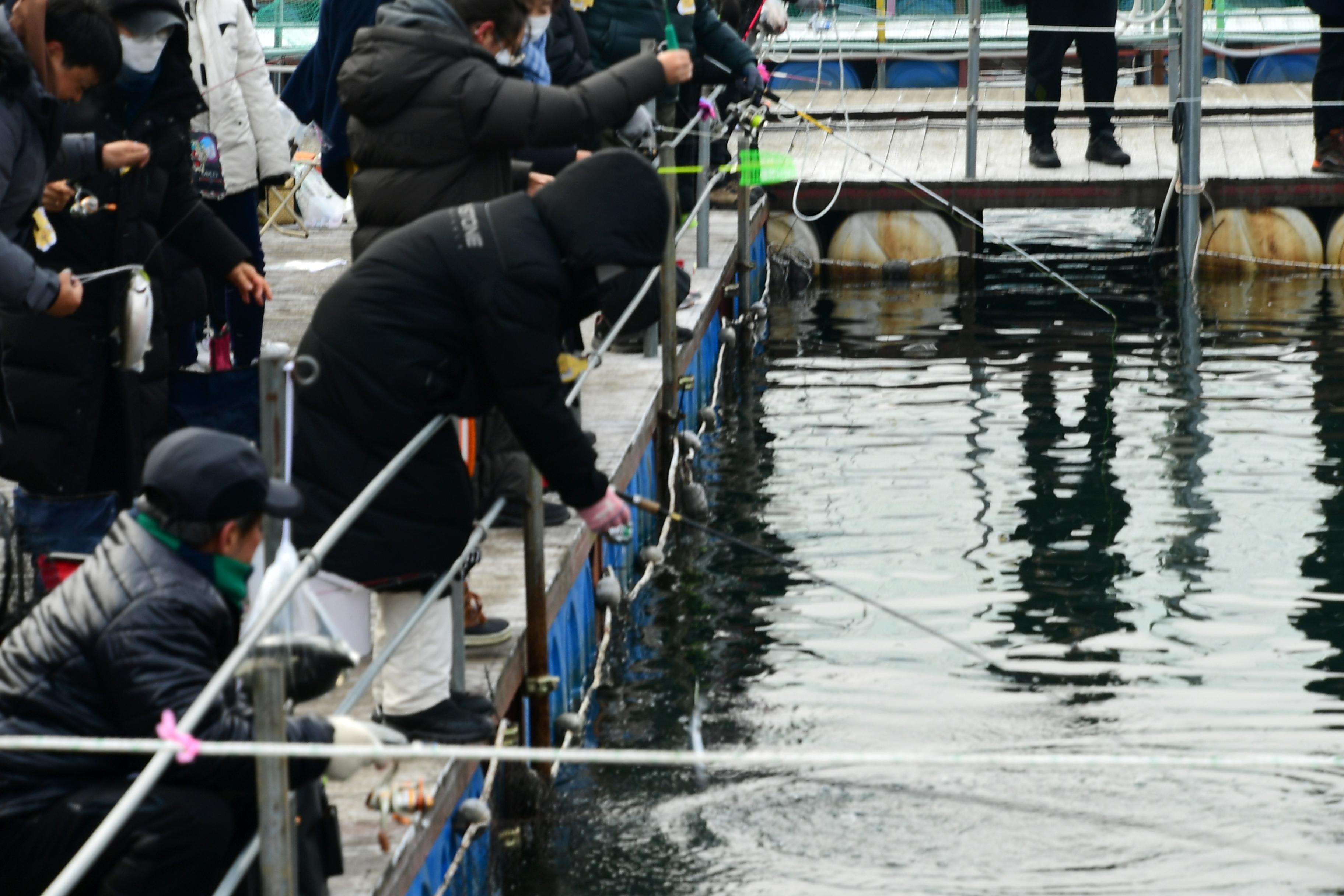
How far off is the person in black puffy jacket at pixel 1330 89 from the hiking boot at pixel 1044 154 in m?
1.63

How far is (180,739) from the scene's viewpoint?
2697 millimetres

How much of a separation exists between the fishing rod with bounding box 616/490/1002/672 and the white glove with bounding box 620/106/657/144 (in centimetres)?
149

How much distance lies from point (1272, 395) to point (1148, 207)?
3.27 m

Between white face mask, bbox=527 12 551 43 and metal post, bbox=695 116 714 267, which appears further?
metal post, bbox=695 116 714 267

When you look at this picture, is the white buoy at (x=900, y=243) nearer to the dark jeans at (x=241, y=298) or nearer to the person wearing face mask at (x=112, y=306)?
the dark jeans at (x=241, y=298)

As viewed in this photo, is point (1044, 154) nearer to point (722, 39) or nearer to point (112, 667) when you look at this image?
point (722, 39)

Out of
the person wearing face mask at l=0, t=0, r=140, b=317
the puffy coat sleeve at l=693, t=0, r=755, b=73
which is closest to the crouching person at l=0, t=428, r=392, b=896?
the person wearing face mask at l=0, t=0, r=140, b=317

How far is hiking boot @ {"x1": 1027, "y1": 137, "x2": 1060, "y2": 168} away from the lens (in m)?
12.8

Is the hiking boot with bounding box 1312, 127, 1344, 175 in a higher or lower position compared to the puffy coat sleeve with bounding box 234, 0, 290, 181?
lower

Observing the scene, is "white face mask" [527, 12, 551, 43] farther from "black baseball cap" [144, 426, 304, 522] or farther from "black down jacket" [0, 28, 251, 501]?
"black baseball cap" [144, 426, 304, 522]

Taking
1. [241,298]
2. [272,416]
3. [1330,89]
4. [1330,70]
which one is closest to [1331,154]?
[1330,89]

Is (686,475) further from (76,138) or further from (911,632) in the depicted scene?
(76,138)

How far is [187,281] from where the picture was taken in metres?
5.45

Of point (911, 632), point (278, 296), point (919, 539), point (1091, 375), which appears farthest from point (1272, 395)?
point (278, 296)
